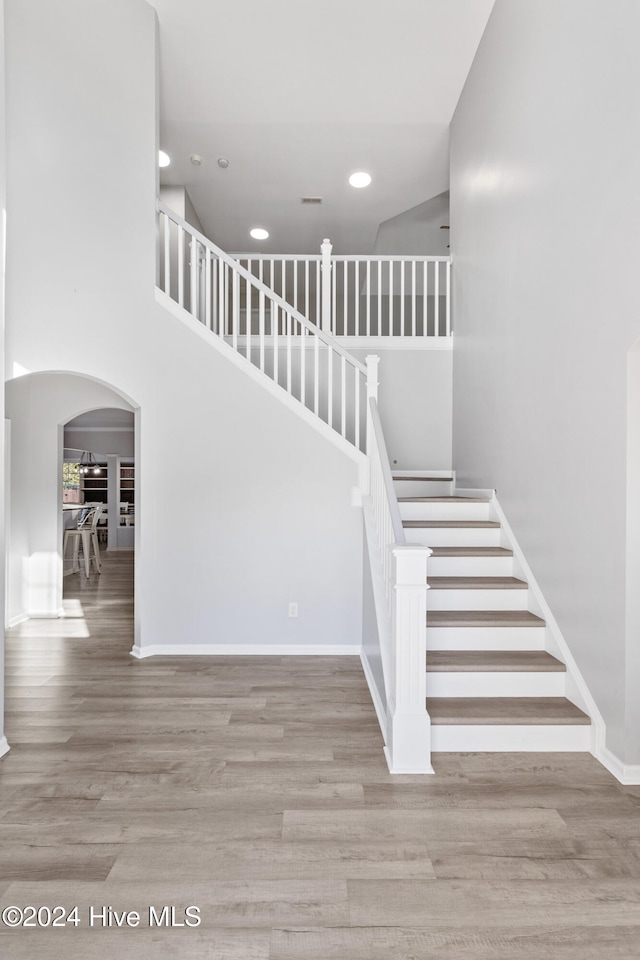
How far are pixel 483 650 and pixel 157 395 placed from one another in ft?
9.85

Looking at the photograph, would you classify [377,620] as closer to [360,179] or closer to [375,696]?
[375,696]

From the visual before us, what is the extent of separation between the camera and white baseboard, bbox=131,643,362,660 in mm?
4379

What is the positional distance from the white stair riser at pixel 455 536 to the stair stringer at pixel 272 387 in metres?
0.71

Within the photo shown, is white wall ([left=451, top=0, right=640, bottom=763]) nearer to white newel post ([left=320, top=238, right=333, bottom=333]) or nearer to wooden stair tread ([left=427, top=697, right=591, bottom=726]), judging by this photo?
wooden stair tread ([left=427, top=697, right=591, bottom=726])

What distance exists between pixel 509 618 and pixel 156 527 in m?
2.66

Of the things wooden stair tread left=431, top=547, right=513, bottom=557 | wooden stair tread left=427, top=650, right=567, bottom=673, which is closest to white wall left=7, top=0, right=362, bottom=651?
wooden stair tread left=431, top=547, right=513, bottom=557

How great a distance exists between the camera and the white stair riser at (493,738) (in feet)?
9.19

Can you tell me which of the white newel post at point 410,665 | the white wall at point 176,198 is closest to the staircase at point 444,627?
the white newel post at point 410,665

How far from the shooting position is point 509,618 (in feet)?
11.1

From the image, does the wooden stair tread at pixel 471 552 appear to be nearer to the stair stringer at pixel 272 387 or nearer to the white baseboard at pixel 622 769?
the stair stringer at pixel 272 387

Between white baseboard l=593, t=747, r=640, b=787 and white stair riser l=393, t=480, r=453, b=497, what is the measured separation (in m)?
3.11

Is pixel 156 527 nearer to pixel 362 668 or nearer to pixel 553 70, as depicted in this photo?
pixel 362 668

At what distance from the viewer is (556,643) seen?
10.3 feet

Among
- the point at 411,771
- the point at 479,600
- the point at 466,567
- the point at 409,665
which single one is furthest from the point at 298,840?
the point at 466,567
